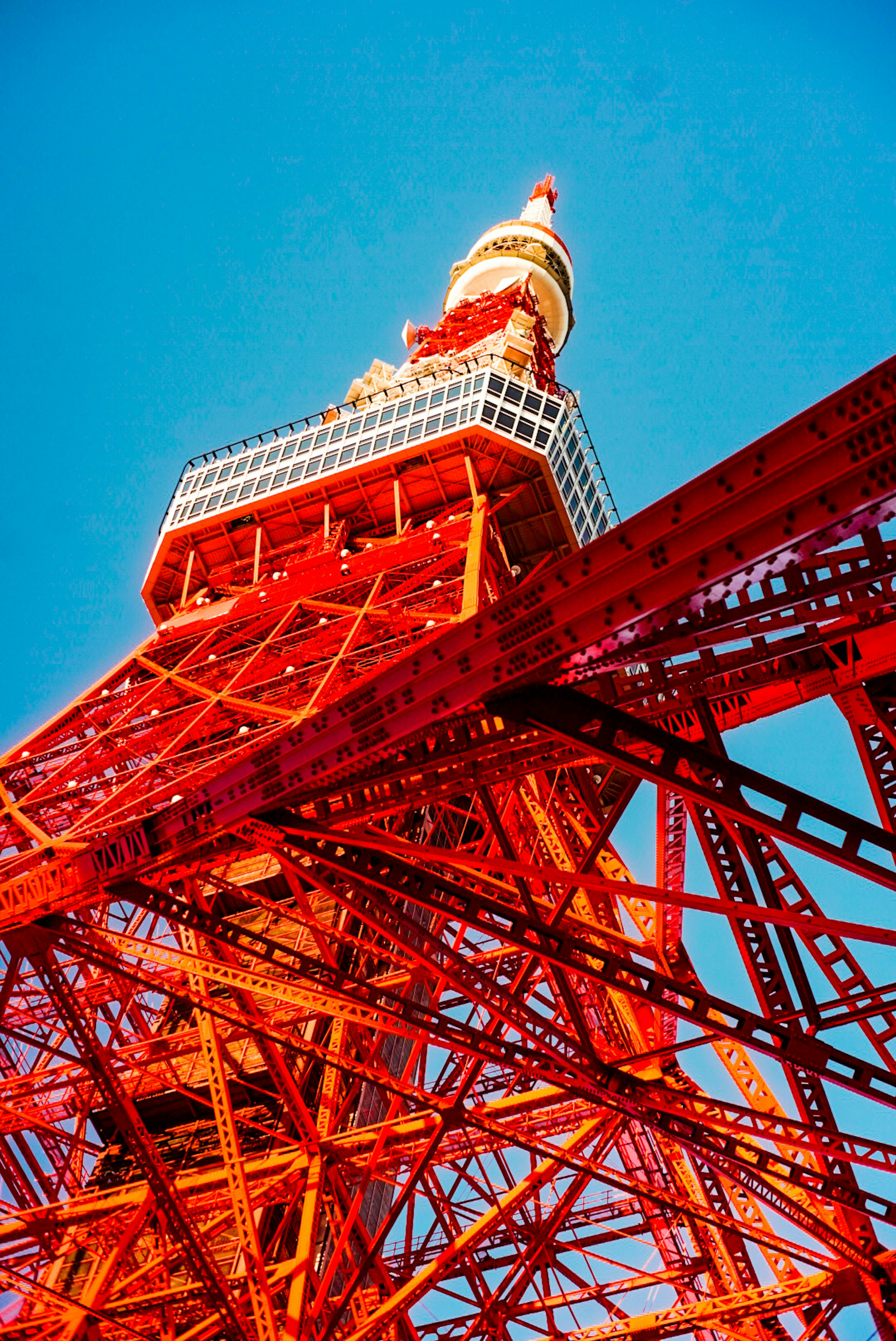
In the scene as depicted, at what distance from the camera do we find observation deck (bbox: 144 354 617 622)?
30.8 m

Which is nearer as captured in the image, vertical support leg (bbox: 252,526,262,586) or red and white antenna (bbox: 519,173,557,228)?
vertical support leg (bbox: 252,526,262,586)

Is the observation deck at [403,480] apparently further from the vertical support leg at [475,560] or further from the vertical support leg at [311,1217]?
the vertical support leg at [311,1217]

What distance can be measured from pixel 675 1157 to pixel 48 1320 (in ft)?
28.7

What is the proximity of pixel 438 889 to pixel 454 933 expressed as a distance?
6.96m

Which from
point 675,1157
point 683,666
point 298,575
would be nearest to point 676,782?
point 683,666

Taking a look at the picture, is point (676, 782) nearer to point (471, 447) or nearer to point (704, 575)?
point (704, 575)

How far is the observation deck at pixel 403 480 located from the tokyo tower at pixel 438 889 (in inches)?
4.2

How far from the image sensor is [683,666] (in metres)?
11.1

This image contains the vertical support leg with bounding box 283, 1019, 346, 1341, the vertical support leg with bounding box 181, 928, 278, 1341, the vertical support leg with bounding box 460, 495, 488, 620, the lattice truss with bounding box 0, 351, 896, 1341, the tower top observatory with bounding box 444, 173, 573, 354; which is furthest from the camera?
the tower top observatory with bounding box 444, 173, 573, 354

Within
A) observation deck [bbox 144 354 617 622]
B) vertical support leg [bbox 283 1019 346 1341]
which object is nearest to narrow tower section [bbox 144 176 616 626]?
observation deck [bbox 144 354 617 622]

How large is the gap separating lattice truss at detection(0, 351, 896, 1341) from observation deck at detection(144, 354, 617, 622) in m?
1.83

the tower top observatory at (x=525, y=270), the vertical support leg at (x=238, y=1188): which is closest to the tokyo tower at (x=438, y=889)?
the vertical support leg at (x=238, y=1188)

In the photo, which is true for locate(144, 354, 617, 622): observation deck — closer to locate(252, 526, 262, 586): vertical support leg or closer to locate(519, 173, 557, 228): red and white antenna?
locate(252, 526, 262, 586): vertical support leg

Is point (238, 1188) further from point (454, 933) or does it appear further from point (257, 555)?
point (257, 555)
